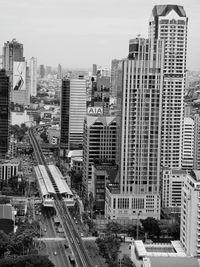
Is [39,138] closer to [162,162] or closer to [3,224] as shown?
[162,162]

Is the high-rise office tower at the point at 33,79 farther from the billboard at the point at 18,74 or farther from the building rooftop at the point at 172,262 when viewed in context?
the building rooftop at the point at 172,262

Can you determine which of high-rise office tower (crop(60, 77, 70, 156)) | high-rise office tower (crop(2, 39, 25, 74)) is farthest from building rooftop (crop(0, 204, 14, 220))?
high-rise office tower (crop(2, 39, 25, 74))

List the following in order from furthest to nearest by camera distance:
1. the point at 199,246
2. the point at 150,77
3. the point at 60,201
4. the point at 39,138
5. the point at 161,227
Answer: the point at 39,138
the point at 60,201
the point at 150,77
the point at 161,227
the point at 199,246

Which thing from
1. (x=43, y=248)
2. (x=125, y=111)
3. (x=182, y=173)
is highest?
(x=125, y=111)

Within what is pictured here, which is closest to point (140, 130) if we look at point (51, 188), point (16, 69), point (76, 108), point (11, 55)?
point (51, 188)

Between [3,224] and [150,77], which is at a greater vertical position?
[150,77]

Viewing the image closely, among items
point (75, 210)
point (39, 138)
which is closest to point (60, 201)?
point (75, 210)
